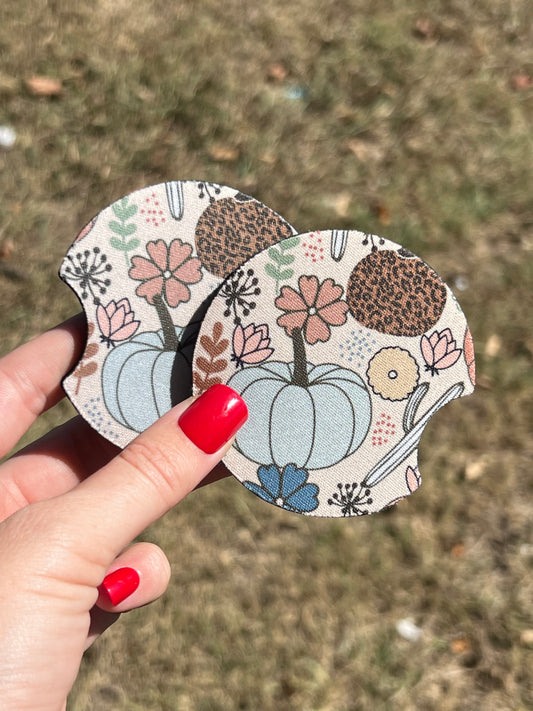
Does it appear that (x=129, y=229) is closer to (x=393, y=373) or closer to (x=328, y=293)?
(x=328, y=293)

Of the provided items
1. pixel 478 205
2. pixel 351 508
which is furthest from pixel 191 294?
pixel 478 205

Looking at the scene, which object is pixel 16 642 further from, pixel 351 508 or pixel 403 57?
pixel 403 57

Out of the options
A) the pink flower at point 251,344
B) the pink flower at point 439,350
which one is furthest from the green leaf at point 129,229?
the pink flower at point 439,350

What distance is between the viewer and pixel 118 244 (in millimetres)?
2098

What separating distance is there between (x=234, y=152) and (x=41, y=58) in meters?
1.19

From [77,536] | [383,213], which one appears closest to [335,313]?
[77,536]

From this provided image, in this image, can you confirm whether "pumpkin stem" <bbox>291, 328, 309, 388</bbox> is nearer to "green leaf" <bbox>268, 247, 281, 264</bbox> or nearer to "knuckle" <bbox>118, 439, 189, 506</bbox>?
"green leaf" <bbox>268, 247, 281, 264</bbox>

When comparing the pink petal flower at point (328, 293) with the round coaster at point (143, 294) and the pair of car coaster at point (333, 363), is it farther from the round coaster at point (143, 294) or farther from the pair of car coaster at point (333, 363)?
the round coaster at point (143, 294)

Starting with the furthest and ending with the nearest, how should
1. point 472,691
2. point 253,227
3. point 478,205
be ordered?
point 478,205, point 472,691, point 253,227

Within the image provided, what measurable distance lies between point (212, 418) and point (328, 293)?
20.7 inches

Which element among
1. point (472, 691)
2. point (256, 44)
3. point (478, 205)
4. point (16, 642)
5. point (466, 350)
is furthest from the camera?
point (256, 44)

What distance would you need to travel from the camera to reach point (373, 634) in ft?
9.57

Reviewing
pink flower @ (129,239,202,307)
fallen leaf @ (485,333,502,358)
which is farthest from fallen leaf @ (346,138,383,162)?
pink flower @ (129,239,202,307)

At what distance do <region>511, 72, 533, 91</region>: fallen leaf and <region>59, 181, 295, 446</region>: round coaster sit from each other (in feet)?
8.39
